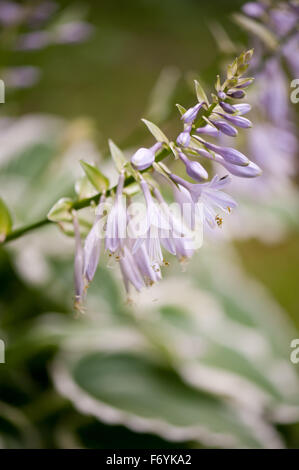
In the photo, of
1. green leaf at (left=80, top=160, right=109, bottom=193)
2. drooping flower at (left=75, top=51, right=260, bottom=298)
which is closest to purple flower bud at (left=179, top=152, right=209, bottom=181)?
drooping flower at (left=75, top=51, right=260, bottom=298)

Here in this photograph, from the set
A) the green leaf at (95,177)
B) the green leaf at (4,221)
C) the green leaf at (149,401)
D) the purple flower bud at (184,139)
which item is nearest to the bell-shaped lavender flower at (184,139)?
the purple flower bud at (184,139)

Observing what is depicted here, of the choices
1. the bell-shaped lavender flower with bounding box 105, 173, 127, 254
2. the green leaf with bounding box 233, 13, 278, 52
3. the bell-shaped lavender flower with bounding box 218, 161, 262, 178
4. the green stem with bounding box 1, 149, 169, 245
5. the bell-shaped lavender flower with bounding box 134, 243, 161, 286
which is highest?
the green leaf with bounding box 233, 13, 278, 52

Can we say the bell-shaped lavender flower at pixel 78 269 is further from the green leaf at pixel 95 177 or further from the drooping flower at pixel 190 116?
the drooping flower at pixel 190 116

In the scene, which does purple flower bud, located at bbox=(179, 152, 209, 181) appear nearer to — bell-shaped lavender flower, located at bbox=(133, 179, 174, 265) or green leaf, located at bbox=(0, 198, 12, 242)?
bell-shaped lavender flower, located at bbox=(133, 179, 174, 265)

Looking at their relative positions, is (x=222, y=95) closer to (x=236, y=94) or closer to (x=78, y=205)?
(x=236, y=94)

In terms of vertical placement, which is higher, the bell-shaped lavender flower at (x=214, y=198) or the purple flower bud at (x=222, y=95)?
the purple flower bud at (x=222, y=95)

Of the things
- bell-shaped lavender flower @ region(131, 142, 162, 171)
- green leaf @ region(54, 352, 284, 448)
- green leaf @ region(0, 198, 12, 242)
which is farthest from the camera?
green leaf @ region(54, 352, 284, 448)

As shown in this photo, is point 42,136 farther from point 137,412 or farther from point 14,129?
point 137,412

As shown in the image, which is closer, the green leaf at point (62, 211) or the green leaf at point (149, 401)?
the green leaf at point (62, 211)
